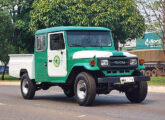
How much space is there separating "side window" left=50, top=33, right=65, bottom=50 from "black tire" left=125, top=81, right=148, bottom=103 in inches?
104

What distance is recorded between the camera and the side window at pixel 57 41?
533 inches

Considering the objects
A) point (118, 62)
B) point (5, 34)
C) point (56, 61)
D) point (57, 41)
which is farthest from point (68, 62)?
point (5, 34)

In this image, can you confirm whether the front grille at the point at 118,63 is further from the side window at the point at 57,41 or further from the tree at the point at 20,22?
the tree at the point at 20,22

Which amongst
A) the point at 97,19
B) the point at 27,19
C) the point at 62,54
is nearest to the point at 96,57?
the point at 62,54

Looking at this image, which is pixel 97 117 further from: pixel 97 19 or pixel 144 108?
pixel 97 19

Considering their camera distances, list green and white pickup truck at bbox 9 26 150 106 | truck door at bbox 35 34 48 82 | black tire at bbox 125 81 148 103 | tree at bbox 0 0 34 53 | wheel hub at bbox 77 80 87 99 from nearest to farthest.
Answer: green and white pickup truck at bbox 9 26 150 106, wheel hub at bbox 77 80 87 99, black tire at bbox 125 81 148 103, truck door at bbox 35 34 48 82, tree at bbox 0 0 34 53

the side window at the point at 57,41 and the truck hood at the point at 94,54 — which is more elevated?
the side window at the point at 57,41

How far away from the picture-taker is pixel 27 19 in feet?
139

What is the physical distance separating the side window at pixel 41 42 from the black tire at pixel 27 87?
4.22 ft

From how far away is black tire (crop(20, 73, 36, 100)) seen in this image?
15.1 meters

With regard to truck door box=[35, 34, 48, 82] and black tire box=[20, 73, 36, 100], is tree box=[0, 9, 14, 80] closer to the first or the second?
black tire box=[20, 73, 36, 100]

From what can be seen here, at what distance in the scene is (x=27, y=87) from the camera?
50.6 ft

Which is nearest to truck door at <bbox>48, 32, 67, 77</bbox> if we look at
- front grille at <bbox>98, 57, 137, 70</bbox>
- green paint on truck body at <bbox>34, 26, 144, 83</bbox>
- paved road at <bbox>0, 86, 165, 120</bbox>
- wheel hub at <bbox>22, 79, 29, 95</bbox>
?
green paint on truck body at <bbox>34, 26, 144, 83</bbox>

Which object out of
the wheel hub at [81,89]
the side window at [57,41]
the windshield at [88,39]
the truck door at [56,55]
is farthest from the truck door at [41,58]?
the wheel hub at [81,89]
